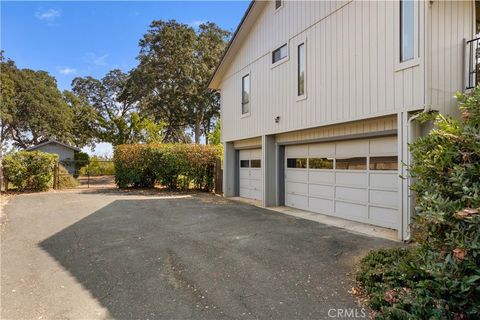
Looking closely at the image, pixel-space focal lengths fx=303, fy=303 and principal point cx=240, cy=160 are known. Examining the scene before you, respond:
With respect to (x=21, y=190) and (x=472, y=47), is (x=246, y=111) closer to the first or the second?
(x=472, y=47)

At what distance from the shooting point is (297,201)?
9891 millimetres

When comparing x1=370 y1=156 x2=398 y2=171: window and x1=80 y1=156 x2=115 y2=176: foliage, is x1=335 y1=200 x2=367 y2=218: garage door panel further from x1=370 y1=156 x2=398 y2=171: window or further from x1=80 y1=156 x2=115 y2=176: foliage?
x1=80 y1=156 x2=115 y2=176: foliage

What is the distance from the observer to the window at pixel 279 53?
9.78 meters

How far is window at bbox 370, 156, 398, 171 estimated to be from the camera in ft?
22.0

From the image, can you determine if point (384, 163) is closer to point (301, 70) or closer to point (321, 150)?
point (321, 150)

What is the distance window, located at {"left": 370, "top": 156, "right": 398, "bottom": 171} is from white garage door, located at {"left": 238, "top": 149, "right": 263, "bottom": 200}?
16.7 feet

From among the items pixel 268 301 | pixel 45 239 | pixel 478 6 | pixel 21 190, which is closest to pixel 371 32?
pixel 478 6

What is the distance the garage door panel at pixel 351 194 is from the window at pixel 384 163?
0.67 m

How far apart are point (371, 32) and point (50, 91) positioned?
102 ft

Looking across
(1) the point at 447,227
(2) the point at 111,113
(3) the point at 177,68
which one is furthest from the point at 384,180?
(2) the point at 111,113

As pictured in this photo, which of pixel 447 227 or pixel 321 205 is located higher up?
pixel 447 227

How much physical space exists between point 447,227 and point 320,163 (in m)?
6.34

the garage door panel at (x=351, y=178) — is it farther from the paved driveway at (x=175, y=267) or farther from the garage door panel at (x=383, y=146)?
→ the paved driveway at (x=175, y=267)

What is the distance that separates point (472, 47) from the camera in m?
6.51
